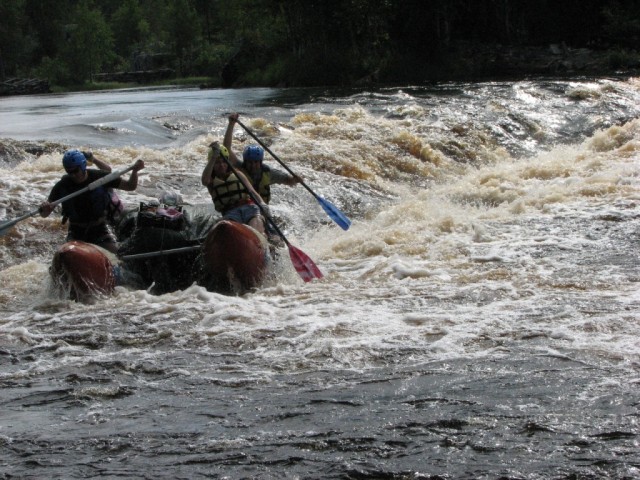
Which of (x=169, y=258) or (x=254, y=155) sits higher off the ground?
(x=254, y=155)

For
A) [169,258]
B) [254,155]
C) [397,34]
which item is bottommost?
[169,258]

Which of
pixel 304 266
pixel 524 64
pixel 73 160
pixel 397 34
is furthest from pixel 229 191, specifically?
pixel 397 34

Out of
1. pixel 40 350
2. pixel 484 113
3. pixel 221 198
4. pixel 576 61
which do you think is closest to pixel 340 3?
pixel 576 61

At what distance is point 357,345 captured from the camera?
5664 mm

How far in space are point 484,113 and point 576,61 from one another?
1449cm

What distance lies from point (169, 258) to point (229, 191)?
96 cm

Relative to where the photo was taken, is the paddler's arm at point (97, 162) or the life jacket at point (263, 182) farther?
the life jacket at point (263, 182)

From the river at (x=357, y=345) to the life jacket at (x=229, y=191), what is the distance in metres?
1.06

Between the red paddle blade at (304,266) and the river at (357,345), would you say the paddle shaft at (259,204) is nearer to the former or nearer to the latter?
the red paddle blade at (304,266)

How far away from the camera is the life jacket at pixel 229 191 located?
833 cm

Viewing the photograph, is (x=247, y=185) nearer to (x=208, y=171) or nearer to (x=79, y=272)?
(x=208, y=171)

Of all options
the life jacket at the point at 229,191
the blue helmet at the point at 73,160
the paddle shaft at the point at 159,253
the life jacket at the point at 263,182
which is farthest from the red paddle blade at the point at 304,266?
the blue helmet at the point at 73,160

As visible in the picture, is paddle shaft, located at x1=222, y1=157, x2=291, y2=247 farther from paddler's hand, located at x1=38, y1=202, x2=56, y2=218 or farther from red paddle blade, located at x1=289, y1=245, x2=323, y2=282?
paddler's hand, located at x1=38, y1=202, x2=56, y2=218

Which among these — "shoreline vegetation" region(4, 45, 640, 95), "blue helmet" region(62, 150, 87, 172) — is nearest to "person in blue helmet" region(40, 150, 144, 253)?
"blue helmet" region(62, 150, 87, 172)
